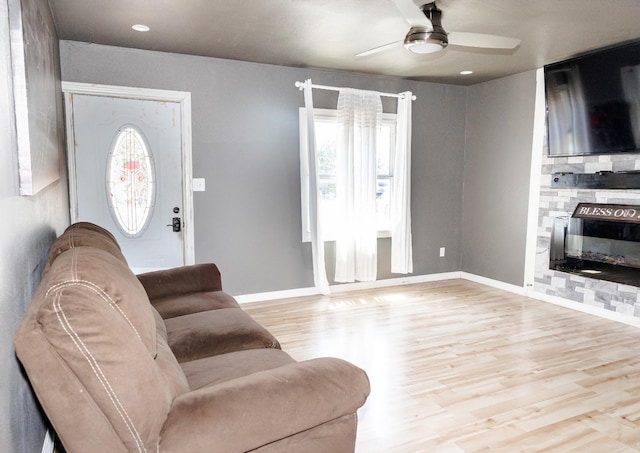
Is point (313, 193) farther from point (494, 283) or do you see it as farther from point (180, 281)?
point (494, 283)

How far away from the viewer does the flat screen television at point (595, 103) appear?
367cm

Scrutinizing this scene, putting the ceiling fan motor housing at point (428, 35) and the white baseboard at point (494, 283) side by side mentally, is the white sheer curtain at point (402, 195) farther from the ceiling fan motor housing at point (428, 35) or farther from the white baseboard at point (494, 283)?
the ceiling fan motor housing at point (428, 35)

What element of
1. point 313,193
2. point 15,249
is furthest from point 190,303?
point 313,193

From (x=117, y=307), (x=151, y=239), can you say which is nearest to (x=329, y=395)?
(x=117, y=307)

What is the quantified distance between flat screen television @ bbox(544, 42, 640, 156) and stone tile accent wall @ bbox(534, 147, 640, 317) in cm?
12

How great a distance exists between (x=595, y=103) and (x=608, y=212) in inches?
40.3

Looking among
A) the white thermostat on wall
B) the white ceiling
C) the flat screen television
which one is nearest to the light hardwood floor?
the white thermostat on wall

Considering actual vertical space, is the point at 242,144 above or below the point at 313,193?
above

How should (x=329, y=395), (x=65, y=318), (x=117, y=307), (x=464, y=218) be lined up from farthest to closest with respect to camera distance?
(x=464, y=218)
(x=329, y=395)
(x=117, y=307)
(x=65, y=318)

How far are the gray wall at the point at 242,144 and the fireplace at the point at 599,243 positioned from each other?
2.38 m

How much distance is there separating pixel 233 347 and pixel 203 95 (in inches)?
115

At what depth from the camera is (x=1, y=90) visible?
116 cm

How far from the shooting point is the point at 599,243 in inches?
161

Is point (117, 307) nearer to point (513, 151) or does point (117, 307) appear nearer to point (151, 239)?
point (151, 239)
